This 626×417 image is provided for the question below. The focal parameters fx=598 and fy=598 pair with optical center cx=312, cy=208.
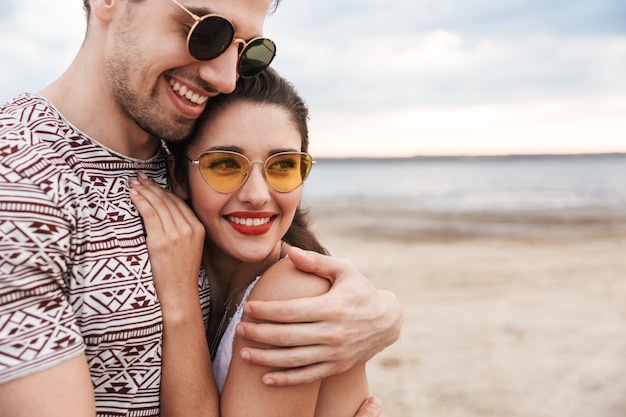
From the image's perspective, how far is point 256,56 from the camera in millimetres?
2787

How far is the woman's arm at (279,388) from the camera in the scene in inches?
94.4

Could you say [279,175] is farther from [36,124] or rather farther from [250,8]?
[36,124]

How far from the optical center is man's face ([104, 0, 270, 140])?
8.08ft

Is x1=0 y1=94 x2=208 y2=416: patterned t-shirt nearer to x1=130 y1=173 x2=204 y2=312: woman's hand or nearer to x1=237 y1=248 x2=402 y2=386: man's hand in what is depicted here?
x1=130 y1=173 x2=204 y2=312: woman's hand

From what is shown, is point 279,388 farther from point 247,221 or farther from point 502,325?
point 502,325

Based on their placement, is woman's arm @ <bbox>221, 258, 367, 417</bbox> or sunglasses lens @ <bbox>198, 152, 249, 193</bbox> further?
sunglasses lens @ <bbox>198, 152, 249, 193</bbox>

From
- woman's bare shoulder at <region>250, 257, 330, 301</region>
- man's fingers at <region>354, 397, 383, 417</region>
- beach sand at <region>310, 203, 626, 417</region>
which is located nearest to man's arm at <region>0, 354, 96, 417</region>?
woman's bare shoulder at <region>250, 257, 330, 301</region>

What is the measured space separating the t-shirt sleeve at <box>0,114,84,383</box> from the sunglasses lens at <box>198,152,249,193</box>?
0.81 metres

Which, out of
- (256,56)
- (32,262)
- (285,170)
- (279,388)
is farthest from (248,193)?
(32,262)

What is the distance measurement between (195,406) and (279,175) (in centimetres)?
111

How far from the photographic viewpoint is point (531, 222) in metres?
21.3

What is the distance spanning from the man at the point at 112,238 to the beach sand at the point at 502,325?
3.88m

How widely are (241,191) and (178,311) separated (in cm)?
67

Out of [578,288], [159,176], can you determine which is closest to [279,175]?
[159,176]
